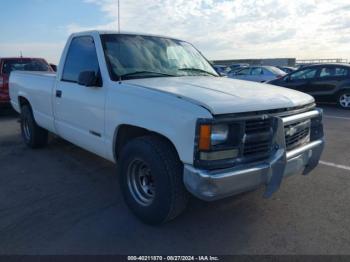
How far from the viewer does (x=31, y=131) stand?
6.25 meters

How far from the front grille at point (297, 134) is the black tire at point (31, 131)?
4.40m

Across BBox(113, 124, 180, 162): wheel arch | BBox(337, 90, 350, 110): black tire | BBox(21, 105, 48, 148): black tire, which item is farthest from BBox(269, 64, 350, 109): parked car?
Result: BBox(113, 124, 180, 162): wheel arch

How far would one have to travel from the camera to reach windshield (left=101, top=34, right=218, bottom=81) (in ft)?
13.1

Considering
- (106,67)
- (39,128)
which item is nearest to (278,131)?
(106,67)

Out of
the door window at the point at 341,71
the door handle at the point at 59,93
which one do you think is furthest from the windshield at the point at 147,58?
the door window at the point at 341,71

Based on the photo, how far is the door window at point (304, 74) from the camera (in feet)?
40.4

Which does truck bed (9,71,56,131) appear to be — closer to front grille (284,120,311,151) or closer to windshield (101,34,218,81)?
windshield (101,34,218,81)

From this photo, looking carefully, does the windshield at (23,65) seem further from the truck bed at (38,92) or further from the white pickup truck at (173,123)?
the white pickup truck at (173,123)

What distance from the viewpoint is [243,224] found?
137 inches

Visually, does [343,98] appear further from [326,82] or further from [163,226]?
[163,226]

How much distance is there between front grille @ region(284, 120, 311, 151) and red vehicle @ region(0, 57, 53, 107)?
29.5 ft

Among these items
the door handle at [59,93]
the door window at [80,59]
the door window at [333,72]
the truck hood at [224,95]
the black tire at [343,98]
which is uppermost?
the door window at [80,59]

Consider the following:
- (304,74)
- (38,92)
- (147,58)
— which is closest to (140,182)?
(147,58)

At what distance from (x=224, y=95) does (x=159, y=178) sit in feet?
3.10
